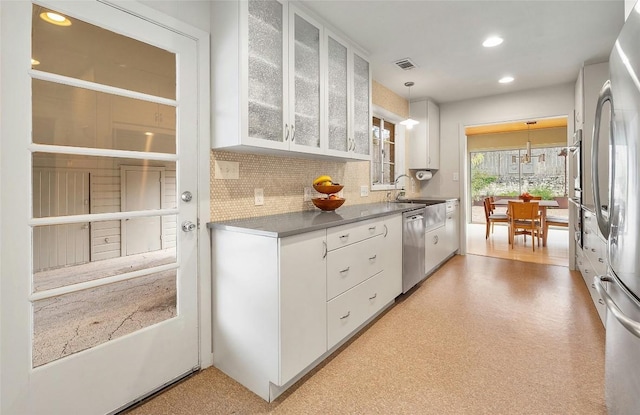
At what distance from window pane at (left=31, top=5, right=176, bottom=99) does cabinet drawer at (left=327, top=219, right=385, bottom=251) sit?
1.25 metres

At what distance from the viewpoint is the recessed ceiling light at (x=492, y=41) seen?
9.24 ft

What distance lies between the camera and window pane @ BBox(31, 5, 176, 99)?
1.36 metres

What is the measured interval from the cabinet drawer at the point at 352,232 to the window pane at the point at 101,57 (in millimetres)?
1248

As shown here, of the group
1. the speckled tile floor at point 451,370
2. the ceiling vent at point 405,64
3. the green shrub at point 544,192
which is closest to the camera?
the speckled tile floor at point 451,370

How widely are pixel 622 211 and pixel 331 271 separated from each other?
1360 mm

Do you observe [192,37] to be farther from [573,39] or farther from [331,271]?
[573,39]

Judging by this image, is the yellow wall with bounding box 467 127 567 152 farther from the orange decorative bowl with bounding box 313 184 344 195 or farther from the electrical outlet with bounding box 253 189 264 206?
the electrical outlet with bounding box 253 189 264 206

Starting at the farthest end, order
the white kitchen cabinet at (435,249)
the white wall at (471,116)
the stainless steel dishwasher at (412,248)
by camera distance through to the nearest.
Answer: the white wall at (471,116)
the white kitchen cabinet at (435,249)
the stainless steel dishwasher at (412,248)

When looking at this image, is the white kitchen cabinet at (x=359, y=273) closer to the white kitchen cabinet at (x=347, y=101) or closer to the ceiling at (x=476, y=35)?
the white kitchen cabinet at (x=347, y=101)

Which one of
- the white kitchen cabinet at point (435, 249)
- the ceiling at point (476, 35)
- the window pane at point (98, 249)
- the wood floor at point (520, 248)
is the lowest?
the wood floor at point (520, 248)

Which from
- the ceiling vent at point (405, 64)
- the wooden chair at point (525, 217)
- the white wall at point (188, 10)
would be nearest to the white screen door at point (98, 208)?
the white wall at point (188, 10)

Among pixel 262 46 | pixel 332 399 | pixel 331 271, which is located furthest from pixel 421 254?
pixel 262 46

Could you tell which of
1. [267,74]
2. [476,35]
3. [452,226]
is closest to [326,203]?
[267,74]

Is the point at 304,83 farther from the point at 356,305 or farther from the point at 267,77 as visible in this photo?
the point at 356,305
